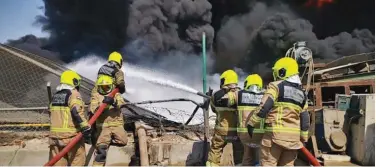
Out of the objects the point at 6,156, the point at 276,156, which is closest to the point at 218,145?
the point at 276,156

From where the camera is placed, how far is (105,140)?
16.7ft

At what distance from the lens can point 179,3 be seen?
19969mm

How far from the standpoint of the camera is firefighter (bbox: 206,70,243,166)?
5.14 meters

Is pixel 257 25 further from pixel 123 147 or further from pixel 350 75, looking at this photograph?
pixel 123 147

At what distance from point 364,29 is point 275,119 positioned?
21217mm

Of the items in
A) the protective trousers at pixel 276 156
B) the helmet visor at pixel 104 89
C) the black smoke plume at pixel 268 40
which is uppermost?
the black smoke plume at pixel 268 40

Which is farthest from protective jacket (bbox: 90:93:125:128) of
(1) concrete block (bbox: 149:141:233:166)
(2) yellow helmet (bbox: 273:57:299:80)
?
(2) yellow helmet (bbox: 273:57:299:80)

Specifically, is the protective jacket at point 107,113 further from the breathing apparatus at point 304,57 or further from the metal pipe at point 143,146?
the breathing apparatus at point 304,57

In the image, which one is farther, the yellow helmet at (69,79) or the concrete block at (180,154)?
the concrete block at (180,154)

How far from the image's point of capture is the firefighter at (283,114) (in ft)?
13.0

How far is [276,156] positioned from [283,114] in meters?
0.47

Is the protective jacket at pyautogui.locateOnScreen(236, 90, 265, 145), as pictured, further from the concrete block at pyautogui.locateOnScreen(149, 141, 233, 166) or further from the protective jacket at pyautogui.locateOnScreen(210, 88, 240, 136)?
the concrete block at pyautogui.locateOnScreen(149, 141, 233, 166)

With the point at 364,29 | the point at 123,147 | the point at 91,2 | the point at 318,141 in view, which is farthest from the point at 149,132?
the point at 364,29

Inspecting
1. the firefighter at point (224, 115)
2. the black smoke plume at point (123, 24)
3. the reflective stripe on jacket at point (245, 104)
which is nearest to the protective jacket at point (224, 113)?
the firefighter at point (224, 115)
